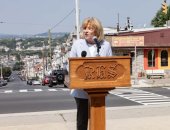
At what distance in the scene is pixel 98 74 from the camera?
520 centimetres

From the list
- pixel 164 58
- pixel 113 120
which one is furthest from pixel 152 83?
pixel 113 120

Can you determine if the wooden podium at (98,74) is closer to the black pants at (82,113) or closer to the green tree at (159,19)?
the black pants at (82,113)

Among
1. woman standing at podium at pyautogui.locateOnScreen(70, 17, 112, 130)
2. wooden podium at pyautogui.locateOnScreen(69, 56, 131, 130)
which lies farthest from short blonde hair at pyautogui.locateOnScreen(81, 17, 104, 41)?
wooden podium at pyautogui.locateOnScreen(69, 56, 131, 130)

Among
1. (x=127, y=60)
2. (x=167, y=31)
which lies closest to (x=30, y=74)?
(x=167, y=31)

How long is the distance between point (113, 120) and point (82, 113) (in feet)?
14.8

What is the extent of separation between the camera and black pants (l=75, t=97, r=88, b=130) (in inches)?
239

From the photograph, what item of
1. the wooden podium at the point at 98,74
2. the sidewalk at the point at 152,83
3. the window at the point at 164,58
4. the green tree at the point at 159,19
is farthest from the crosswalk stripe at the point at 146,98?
the green tree at the point at 159,19

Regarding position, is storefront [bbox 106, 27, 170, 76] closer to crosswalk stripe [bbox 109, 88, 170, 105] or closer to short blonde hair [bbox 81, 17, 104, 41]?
crosswalk stripe [bbox 109, 88, 170, 105]

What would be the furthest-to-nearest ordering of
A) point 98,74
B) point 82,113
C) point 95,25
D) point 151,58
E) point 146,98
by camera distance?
point 151,58 → point 146,98 → point 82,113 → point 95,25 → point 98,74

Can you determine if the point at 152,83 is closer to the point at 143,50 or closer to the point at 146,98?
the point at 146,98

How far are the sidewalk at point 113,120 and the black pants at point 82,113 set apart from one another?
3222 mm

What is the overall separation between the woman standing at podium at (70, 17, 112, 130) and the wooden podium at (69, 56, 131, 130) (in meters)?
0.46

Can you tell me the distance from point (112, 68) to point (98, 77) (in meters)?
0.19

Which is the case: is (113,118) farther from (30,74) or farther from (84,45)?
(30,74)
